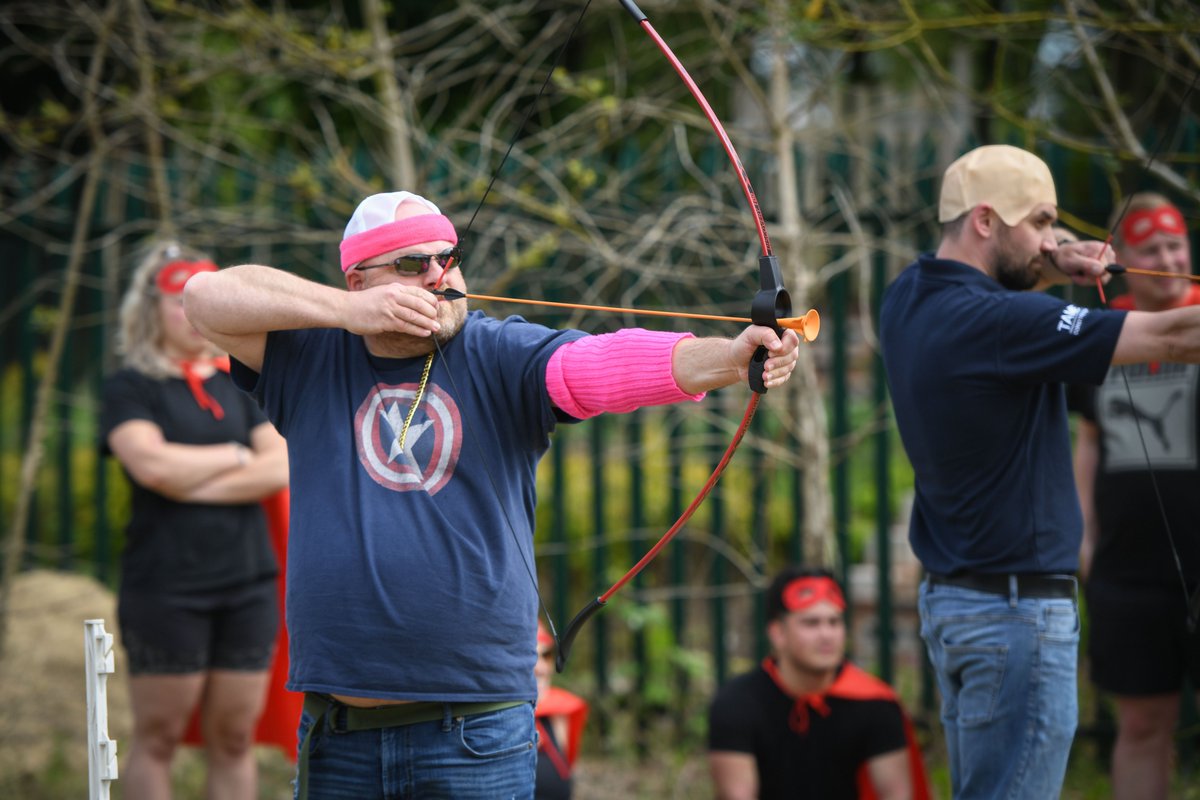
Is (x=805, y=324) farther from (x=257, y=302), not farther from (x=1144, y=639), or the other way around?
(x=1144, y=639)

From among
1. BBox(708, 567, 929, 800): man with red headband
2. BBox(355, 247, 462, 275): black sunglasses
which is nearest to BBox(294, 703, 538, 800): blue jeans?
BBox(355, 247, 462, 275): black sunglasses

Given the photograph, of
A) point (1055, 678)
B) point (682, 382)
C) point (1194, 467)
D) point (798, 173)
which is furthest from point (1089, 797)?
point (682, 382)

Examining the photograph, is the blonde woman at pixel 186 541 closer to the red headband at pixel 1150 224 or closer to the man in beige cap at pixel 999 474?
the man in beige cap at pixel 999 474

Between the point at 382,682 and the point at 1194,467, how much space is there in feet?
8.12

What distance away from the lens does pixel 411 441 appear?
251cm

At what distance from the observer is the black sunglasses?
2609mm

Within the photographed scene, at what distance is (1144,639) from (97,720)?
287cm

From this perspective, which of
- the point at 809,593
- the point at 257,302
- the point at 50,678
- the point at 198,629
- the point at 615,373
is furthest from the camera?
the point at 50,678

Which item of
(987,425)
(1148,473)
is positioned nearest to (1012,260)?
(987,425)

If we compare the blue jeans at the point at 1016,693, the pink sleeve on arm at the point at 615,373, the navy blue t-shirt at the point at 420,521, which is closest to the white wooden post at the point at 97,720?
the navy blue t-shirt at the point at 420,521

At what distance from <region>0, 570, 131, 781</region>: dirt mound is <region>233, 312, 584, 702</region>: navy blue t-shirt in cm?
278

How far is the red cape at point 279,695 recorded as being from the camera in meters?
4.34

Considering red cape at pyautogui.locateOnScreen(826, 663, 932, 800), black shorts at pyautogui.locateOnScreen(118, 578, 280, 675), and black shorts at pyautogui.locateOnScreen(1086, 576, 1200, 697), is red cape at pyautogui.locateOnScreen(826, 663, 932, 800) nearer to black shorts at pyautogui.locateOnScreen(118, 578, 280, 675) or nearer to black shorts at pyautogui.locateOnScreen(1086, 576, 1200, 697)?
black shorts at pyautogui.locateOnScreen(1086, 576, 1200, 697)

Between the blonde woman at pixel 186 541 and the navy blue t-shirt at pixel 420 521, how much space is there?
59.7 inches
